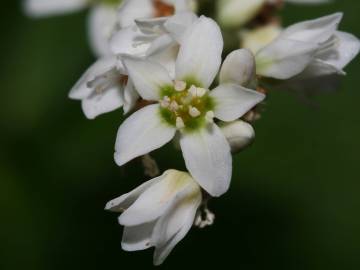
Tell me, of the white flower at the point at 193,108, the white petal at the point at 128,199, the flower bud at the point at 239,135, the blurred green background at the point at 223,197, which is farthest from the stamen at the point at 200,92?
the blurred green background at the point at 223,197

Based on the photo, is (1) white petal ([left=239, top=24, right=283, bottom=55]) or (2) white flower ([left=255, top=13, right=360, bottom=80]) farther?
(1) white petal ([left=239, top=24, right=283, bottom=55])

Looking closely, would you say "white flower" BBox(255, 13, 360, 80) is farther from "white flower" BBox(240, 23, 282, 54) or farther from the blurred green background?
the blurred green background

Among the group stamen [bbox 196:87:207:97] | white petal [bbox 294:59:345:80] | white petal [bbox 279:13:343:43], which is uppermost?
white petal [bbox 279:13:343:43]

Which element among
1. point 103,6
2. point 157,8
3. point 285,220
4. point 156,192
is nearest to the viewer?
point 156,192

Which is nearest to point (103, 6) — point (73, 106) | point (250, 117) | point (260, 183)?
point (73, 106)

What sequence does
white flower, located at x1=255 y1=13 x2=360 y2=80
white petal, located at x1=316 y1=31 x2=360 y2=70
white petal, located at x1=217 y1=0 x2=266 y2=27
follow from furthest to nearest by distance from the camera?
1. white petal, located at x1=217 y1=0 x2=266 y2=27
2. white petal, located at x1=316 y1=31 x2=360 y2=70
3. white flower, located at x1=255 y1=13 x2=360 y2=80

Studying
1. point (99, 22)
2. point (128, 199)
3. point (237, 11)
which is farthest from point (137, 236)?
point (99, 22)

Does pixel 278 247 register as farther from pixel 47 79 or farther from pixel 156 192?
pixel 156 192

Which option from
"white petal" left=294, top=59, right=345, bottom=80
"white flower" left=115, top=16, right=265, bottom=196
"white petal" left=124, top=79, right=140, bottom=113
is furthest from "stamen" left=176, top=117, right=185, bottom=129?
"white petal" left=294, top=59, right=345, bottom=80
